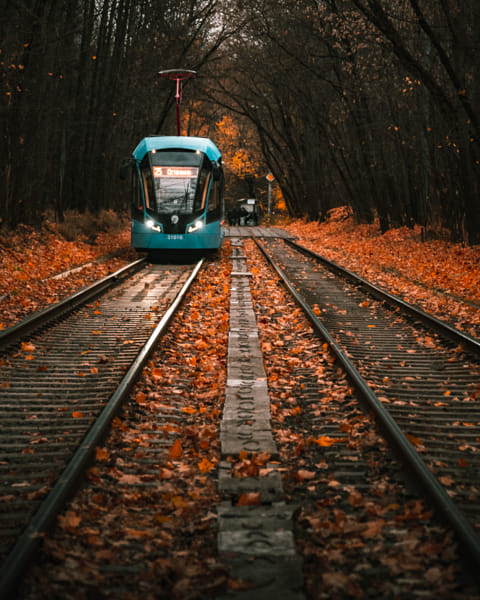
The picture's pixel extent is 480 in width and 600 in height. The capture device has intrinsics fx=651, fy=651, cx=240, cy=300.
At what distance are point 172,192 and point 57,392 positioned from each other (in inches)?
503

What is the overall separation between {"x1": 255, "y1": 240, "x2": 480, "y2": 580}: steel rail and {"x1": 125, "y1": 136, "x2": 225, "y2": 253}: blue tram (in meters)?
12.0

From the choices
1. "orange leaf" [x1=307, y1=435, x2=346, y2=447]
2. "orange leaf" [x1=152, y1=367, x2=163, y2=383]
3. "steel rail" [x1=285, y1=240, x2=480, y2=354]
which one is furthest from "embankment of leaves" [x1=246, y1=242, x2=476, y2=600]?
"steel rail" [x1=285, y1=240, x2=480, y2=354]

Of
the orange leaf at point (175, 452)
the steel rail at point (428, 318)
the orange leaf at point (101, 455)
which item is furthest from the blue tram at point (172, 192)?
the orange leaf at point (101, 455)

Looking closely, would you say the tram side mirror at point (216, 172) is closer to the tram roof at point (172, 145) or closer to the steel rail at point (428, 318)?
the tram roof at point (172, 145)

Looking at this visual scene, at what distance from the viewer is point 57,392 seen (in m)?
6.57

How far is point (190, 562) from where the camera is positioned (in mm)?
3500

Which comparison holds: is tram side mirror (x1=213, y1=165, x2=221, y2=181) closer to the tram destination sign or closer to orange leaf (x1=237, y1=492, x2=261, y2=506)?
the tram destination sign

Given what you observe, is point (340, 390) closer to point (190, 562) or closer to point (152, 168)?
point (190, 562)

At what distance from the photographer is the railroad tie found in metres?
3.27

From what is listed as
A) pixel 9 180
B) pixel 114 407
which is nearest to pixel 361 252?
pixel 9 180

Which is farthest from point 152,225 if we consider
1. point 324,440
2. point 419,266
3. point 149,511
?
point 149,511

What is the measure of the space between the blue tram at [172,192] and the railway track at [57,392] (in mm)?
6343

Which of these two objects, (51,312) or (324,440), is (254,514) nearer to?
(324,440)

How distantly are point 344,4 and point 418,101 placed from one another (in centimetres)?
512
